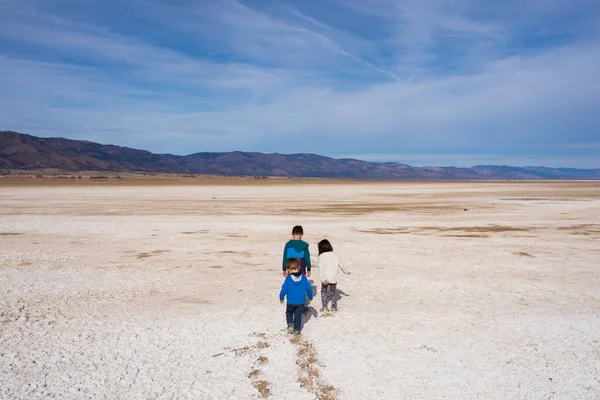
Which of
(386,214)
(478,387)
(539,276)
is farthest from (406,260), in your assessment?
(386,214)

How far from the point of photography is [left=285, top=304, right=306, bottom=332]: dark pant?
24.4 ft

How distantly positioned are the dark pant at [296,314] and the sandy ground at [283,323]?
0.19 metres

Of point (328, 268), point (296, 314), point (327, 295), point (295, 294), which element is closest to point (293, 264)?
point (295, 294)

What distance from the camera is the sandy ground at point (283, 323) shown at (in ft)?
19.0

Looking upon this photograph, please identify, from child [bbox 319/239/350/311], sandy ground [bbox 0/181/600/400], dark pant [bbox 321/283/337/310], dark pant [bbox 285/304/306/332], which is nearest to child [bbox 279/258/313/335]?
dark pant [bbox 285/304/306/332]

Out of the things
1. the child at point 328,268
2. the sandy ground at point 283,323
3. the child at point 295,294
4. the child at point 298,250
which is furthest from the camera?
the child at point 328,268

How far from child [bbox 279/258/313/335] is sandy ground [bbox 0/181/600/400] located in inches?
9.3

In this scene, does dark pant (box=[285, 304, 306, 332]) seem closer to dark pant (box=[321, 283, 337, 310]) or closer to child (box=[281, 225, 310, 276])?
child (box=[281, 225, 310, 276])

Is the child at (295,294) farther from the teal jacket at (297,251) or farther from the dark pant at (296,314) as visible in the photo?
the teal jacket at (297,251)

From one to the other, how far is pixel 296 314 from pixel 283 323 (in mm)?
737

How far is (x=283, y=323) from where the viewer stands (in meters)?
8.08

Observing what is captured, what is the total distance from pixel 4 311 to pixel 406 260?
32.4 feet

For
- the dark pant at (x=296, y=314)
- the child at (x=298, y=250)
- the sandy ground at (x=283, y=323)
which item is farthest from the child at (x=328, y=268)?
the dark pant at (x=296, y=314)

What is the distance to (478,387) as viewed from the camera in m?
5.66
